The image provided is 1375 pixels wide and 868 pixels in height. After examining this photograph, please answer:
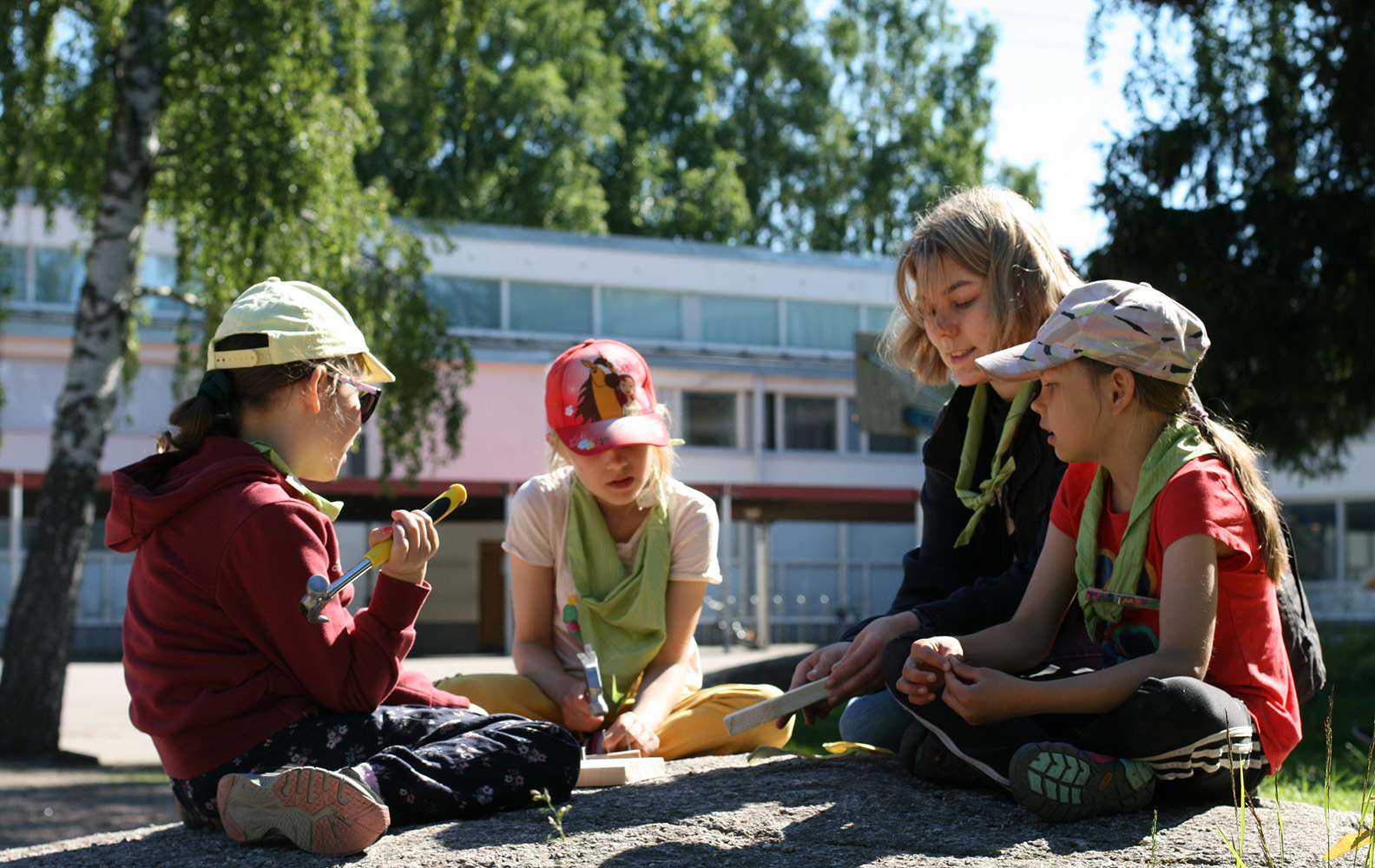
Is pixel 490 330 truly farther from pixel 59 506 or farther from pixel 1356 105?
pixel 1356 105

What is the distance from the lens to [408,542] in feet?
8.28

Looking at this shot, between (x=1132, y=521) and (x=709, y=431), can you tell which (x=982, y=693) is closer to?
(x=1132, y=521)

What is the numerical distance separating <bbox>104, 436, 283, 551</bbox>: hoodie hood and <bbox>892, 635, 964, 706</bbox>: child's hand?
1.34 metres

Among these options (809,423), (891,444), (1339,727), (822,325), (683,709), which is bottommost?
(1339,727)

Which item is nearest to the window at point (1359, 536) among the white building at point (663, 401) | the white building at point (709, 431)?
the white building at point (709, 431)

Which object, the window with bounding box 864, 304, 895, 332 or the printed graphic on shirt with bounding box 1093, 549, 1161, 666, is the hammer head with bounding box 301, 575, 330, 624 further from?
the window with bounding box 864, 304, 895, 332

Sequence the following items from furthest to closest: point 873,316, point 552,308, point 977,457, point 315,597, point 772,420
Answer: point 873,316 < point 772,420 < point 552,308 < point 977,457 < point 315,597

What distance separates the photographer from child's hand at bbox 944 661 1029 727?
8.07 ft

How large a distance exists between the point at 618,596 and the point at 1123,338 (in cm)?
172

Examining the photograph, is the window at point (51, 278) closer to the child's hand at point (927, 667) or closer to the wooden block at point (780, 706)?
the wooden block at point (780, 706)

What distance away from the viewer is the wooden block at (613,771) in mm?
3189

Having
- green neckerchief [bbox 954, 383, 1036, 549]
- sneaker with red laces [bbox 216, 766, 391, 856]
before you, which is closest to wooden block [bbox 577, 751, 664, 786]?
sneaker with red laces [bbox 216, 766, 391, 856]

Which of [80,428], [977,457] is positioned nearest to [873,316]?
[80,428]

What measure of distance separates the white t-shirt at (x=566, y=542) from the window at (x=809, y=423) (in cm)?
2414
